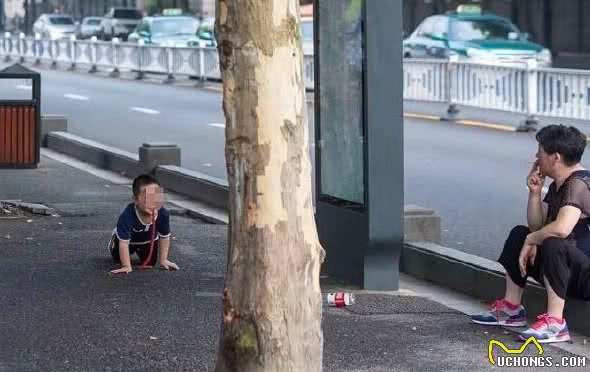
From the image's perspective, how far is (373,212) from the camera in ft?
27.8

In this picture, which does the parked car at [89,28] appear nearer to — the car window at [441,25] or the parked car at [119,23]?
the parked car at [119,23]

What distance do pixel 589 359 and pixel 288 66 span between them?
2.50 m

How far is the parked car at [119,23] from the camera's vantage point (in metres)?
60.0

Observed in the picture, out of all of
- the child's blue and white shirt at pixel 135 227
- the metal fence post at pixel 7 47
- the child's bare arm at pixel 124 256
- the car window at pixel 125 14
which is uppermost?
the car window at pixel 125 14

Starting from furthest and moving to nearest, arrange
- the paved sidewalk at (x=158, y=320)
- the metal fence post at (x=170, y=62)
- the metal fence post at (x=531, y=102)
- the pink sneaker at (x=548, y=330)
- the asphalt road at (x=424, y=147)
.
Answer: the metal fence post at (x=170, y=62) → the metal fence post at (x=531, y=102) → the asphalt road at (x=424, y=147) → the pink sneaker at (x=548, y=330) → the paved sidewalk at (x=158, y=320)

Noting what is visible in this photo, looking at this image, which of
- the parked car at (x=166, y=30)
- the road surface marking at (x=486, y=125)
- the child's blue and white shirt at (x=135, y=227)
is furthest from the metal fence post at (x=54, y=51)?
the child's blue and white shirt at (x=135, y=227)

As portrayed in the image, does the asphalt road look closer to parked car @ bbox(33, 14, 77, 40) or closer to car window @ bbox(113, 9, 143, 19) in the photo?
parked car @ bbox(33, 14, 77, 40)

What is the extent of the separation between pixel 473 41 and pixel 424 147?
12649mm

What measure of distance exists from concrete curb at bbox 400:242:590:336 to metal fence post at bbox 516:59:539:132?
12.2 m

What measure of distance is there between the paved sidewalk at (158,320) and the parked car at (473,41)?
20.0m

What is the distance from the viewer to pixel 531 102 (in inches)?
846

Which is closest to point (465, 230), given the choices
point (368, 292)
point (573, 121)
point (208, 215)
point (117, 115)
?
point (208, 215)

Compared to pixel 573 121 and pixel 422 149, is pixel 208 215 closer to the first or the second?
pixel 422 149

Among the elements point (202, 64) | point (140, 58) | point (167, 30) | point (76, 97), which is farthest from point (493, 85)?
point (167, 30)
